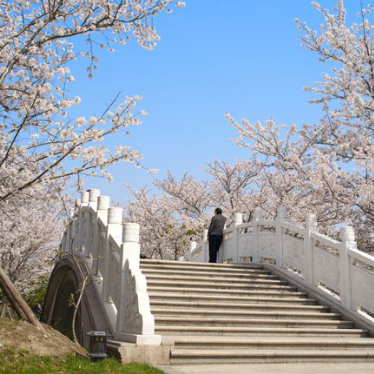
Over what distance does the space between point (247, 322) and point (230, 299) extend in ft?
3.82

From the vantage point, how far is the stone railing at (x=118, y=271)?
7836 mm

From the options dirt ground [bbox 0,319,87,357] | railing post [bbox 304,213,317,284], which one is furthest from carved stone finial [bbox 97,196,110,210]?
railing post [bbox 304,213,317,284]

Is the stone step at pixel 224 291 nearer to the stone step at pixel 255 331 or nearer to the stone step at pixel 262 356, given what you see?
the stone step at pixel 255 331

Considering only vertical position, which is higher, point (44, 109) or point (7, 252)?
point (44, 109)

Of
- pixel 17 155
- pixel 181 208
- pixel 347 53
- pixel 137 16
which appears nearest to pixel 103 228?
pixel 17 155

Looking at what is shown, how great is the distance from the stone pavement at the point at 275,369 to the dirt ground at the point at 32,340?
1.62 meters

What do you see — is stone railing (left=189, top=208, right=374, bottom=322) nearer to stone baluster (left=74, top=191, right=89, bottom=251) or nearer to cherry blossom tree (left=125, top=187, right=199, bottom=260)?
stone baluster (left=74, top=191, right=89, bottom=251)

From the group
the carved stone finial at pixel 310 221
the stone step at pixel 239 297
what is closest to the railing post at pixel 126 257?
the stone step at pixel 239 297

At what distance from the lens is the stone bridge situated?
800 centimetres

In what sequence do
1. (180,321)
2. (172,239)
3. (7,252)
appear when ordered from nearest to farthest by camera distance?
(180,321) < (7,252) < (172,239)

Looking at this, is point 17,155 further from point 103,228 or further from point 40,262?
point 40,262

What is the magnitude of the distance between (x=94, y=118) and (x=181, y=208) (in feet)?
63.3

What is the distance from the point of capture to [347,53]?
1542 centimetres

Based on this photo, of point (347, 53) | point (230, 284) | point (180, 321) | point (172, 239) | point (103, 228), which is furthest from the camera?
point (172, 239)
